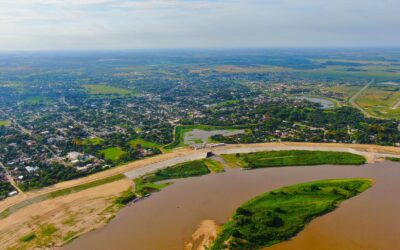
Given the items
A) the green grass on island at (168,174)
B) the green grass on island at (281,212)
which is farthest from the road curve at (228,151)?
the green grass on island at (281,212)

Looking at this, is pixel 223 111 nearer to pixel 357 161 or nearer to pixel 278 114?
pixel 278 114

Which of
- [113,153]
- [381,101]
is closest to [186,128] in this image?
[113,153]

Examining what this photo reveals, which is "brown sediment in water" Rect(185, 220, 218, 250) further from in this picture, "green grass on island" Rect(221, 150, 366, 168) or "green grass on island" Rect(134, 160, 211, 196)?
"green grass on island" Rect(221, 150, 366, 168)

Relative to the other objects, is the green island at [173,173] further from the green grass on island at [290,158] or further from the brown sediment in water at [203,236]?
the brown sediment in water at [203,236]

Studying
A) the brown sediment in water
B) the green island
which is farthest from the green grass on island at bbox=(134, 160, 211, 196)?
the brown sediment in water

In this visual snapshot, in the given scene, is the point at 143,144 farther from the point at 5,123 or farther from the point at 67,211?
the point at 5,123
